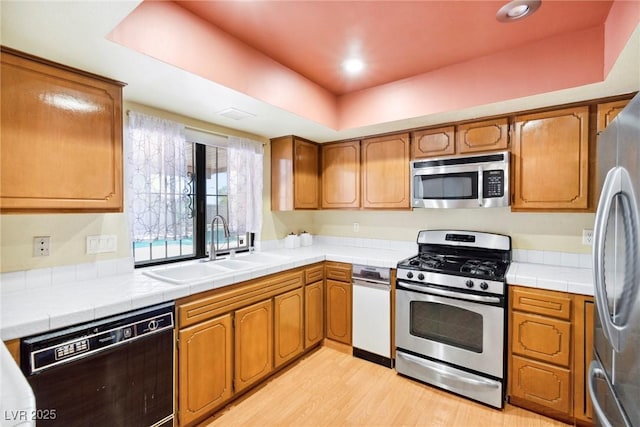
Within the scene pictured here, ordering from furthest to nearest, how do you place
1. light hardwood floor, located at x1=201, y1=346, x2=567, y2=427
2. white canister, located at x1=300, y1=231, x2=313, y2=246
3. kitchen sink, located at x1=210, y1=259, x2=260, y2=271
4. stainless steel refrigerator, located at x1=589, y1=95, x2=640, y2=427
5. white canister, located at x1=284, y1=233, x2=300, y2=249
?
white canister, located at x1=300, y1=231, x2=313, y2=246 < white canister, located at x1=284, y1=233, x2=300, y2=249 < kitchen sink, located at x1=210, y1=259, x2=260, y2=271 < light hardwood floor, located at x1=201, y1=346, x2=567, y2=427 < stainless steel refrigerator, located at x1=589, y1=95, x2=640, y2=427

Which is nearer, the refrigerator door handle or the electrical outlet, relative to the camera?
the refrigerator door handle

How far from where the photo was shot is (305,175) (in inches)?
130

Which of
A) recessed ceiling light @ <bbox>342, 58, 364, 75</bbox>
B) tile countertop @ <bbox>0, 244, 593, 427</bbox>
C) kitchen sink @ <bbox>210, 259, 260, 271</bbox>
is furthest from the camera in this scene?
kitchen sink @ <bbox>210, 259, 260, 271</bbox>

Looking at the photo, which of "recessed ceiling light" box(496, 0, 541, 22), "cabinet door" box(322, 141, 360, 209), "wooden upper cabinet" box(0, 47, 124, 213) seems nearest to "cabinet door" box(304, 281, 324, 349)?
"cabinet door" box(322, 141, 360, 209)

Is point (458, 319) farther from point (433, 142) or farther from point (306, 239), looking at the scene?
point (306, 239)

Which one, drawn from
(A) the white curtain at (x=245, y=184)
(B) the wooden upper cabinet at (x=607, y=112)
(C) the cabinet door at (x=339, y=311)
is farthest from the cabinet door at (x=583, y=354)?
(A) the white curtain at (x=245, y=184)

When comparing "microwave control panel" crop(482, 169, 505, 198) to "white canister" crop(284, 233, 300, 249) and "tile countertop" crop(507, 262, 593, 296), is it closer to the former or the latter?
"tile countertop" crop(507, 262, 593, 296)

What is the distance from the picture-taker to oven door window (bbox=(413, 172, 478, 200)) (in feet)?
7.94

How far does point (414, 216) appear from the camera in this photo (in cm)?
310

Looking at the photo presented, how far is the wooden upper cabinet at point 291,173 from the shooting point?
123 inches

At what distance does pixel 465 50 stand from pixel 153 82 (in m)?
2.05

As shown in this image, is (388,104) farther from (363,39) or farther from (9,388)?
(9,388)

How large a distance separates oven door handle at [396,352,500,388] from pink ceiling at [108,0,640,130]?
198cm

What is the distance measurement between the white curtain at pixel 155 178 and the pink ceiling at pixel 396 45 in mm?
741
